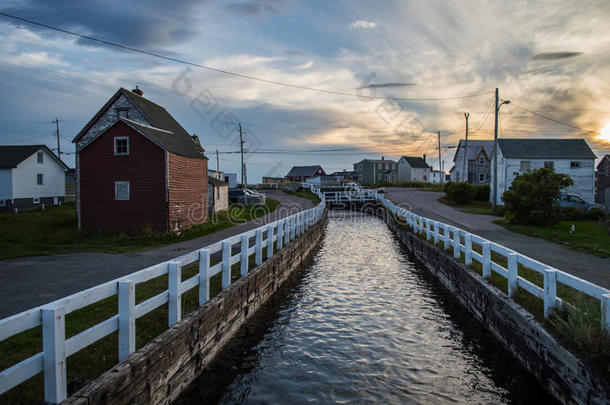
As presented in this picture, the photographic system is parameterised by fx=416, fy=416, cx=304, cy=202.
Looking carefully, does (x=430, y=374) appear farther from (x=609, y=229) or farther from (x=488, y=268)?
(x=609, y=229)

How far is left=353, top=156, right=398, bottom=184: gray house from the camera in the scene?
312ft

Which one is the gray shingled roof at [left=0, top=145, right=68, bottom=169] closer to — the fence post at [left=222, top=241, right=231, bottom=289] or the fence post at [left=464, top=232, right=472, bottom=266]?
the fence post at [left=222, top=241, right=231, bottom=289]

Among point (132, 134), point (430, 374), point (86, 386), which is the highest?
point (132, 134)

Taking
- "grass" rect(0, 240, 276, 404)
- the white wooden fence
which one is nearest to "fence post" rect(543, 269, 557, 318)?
the white wooden fence

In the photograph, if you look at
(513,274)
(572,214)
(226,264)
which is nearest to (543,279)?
(513,274)

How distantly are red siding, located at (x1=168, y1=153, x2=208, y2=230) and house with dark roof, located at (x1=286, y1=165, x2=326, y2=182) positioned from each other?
82526 millimetres

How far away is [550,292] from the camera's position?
688 cm

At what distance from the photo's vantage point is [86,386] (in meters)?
4.45

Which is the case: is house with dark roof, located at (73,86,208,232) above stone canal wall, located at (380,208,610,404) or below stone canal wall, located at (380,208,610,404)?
above

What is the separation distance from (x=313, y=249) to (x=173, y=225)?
7.53 meters

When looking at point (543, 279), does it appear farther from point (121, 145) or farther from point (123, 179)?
point (121, 145)

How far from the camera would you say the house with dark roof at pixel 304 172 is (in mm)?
110125

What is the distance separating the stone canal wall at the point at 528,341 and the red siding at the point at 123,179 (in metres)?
15.4

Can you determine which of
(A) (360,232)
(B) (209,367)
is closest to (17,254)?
(B) (209,367)
